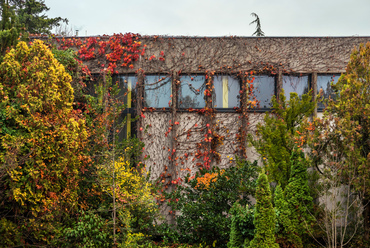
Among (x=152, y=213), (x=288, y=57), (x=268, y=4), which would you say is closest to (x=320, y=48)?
(x=288, y=57)

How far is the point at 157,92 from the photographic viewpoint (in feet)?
34.3

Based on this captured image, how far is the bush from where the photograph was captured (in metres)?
7.39

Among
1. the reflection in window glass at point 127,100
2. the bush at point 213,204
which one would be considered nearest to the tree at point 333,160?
the bush at point 213,204

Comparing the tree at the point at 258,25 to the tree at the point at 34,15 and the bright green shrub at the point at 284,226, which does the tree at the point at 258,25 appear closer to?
the tree at the point at 34,15

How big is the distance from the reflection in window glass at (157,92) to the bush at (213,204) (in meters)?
3.28

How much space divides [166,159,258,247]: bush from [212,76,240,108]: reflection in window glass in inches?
123

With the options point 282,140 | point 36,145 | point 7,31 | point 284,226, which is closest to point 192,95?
point 282,140

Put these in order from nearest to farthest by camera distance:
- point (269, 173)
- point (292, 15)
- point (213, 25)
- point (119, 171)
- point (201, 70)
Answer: point (119, 171)
point (269, 173)
point (201, 70)
point (292, 15)
point (213, 25)

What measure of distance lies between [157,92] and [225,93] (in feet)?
6.38

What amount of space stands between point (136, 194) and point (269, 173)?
3511 mm

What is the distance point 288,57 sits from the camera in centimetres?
1062

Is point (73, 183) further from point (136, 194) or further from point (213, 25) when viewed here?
point (213, 25)

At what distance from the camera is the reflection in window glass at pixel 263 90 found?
34.5 feet

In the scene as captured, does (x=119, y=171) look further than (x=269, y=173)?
No
